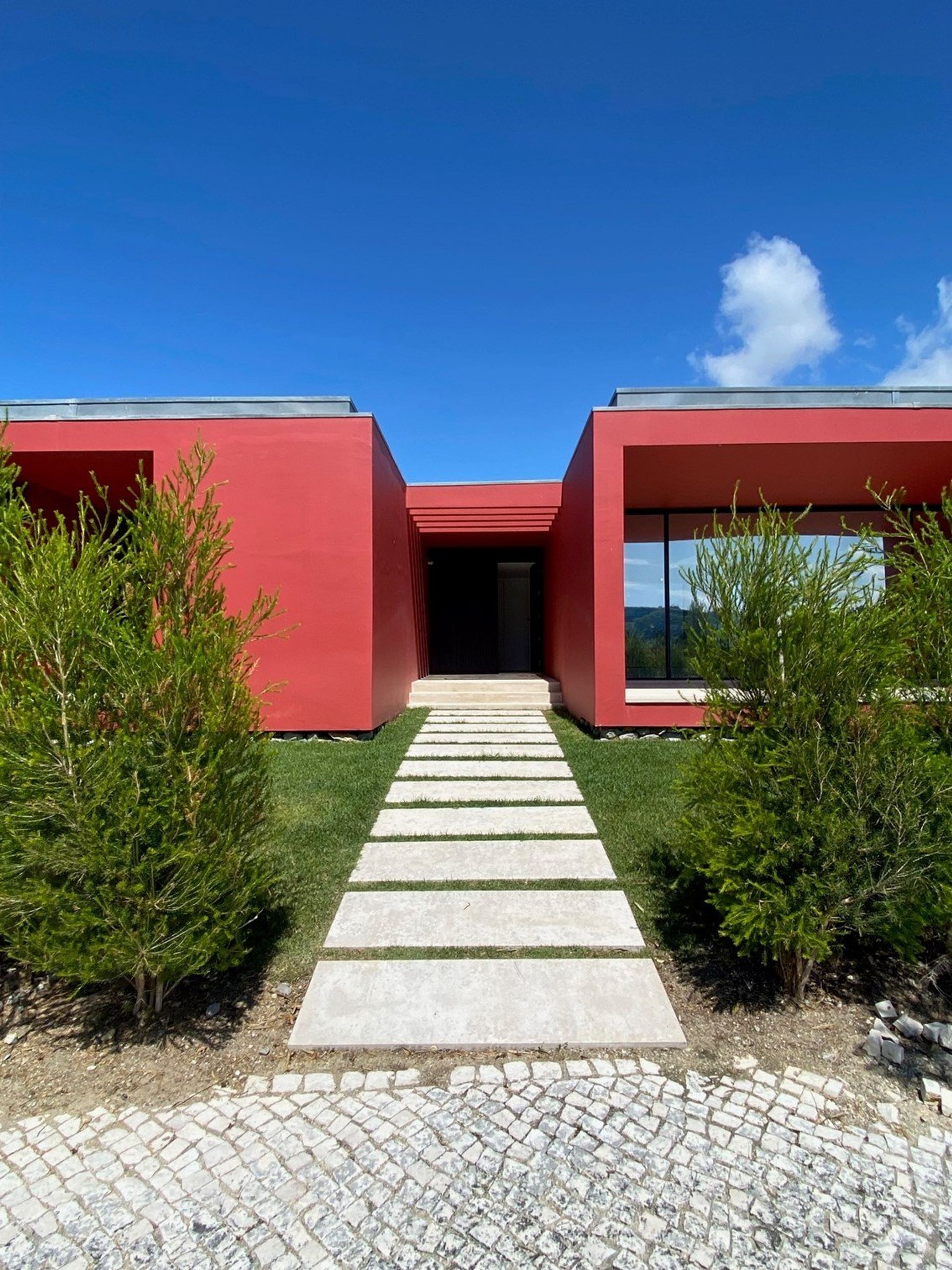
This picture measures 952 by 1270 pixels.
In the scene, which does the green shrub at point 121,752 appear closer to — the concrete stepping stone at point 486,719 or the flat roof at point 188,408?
the flat roof at point 188,408

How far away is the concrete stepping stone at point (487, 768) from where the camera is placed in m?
5.97

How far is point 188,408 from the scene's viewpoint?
7625 mm

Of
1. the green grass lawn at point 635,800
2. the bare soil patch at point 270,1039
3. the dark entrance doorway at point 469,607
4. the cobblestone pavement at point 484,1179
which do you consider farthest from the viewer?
the dark entrance doorway at point 469,607

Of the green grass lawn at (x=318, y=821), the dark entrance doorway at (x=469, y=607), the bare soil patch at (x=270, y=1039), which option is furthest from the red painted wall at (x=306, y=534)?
the dark entrance doorway at (x=469, y=607)

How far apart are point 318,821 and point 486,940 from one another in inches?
84.5

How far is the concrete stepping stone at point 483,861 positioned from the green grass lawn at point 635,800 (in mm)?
197

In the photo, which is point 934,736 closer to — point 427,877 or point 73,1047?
point 427,877

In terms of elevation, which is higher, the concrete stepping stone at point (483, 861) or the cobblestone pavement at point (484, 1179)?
the concrete stepping stone at point (483, 861)

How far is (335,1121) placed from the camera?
1.89 m

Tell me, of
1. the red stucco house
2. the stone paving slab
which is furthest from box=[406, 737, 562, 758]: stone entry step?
the stone paving slab

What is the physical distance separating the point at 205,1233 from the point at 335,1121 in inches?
18.3

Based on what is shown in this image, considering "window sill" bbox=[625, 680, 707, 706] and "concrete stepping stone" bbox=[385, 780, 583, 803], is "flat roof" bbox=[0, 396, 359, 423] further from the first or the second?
"window sill" bbox=[625, 680, 707, 706]

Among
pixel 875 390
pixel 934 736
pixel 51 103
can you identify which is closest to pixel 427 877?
pixel 934 736

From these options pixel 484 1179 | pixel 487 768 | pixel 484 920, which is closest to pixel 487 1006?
pixel 484 920
